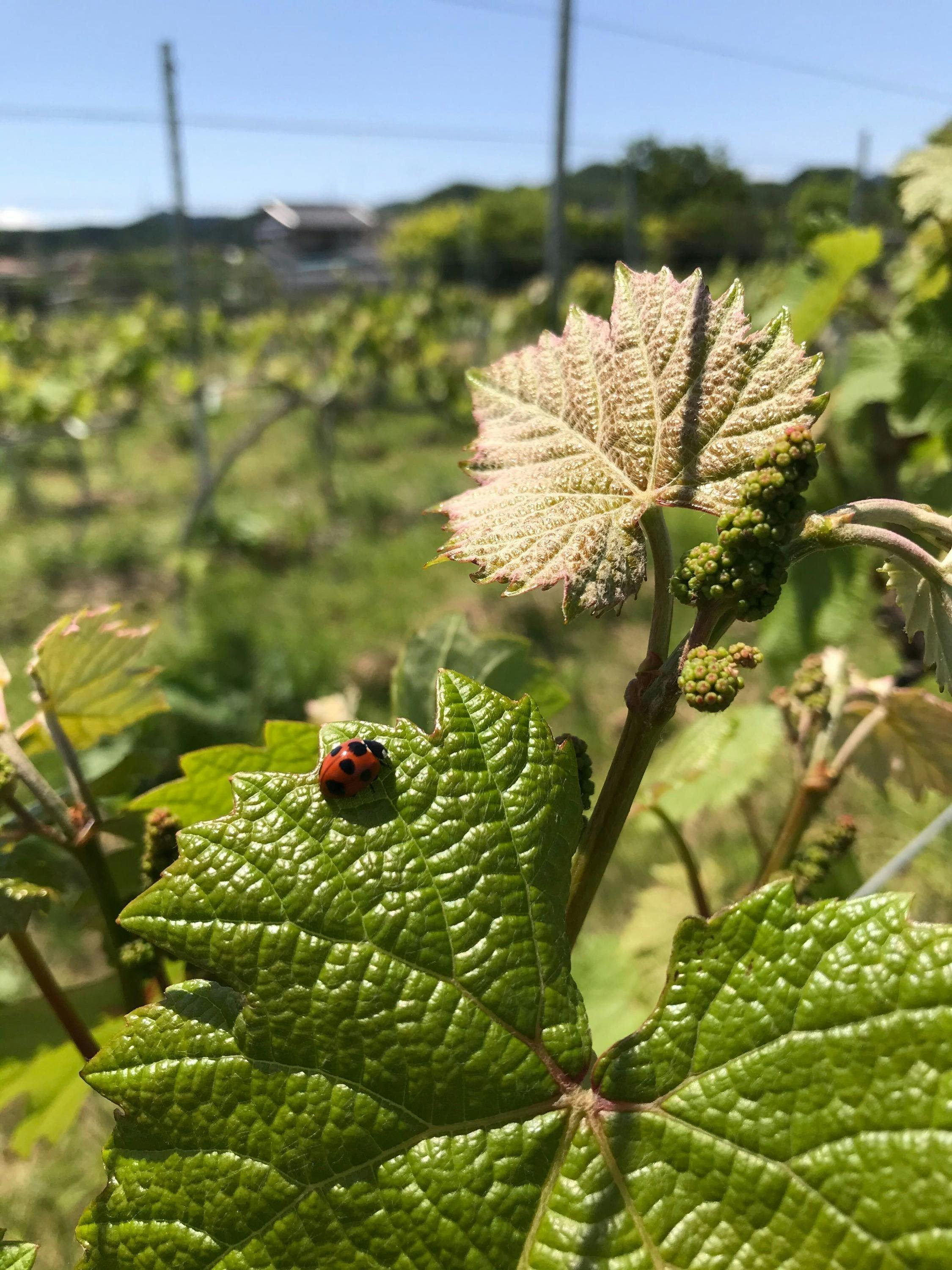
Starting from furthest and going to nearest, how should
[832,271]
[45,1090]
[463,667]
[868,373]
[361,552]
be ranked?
[361,552]
[868,373]
[832,271]
[463,667]
[45,1090]

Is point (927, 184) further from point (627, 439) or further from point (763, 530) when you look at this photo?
point (763, 530)

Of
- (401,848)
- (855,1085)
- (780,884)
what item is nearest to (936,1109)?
(855,1085)

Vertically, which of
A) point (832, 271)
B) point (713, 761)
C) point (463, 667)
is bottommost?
point (713, 761)

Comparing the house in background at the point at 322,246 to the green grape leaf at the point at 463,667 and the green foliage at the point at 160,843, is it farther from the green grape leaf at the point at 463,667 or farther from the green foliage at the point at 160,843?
the green foliage at the point at 160,843

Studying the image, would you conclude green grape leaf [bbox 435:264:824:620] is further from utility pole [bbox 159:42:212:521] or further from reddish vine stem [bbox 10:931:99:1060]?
utility pole [bbox 159:42:212:521]

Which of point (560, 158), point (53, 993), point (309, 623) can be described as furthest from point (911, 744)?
point (309, 623)

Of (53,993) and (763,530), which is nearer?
(763,530)
